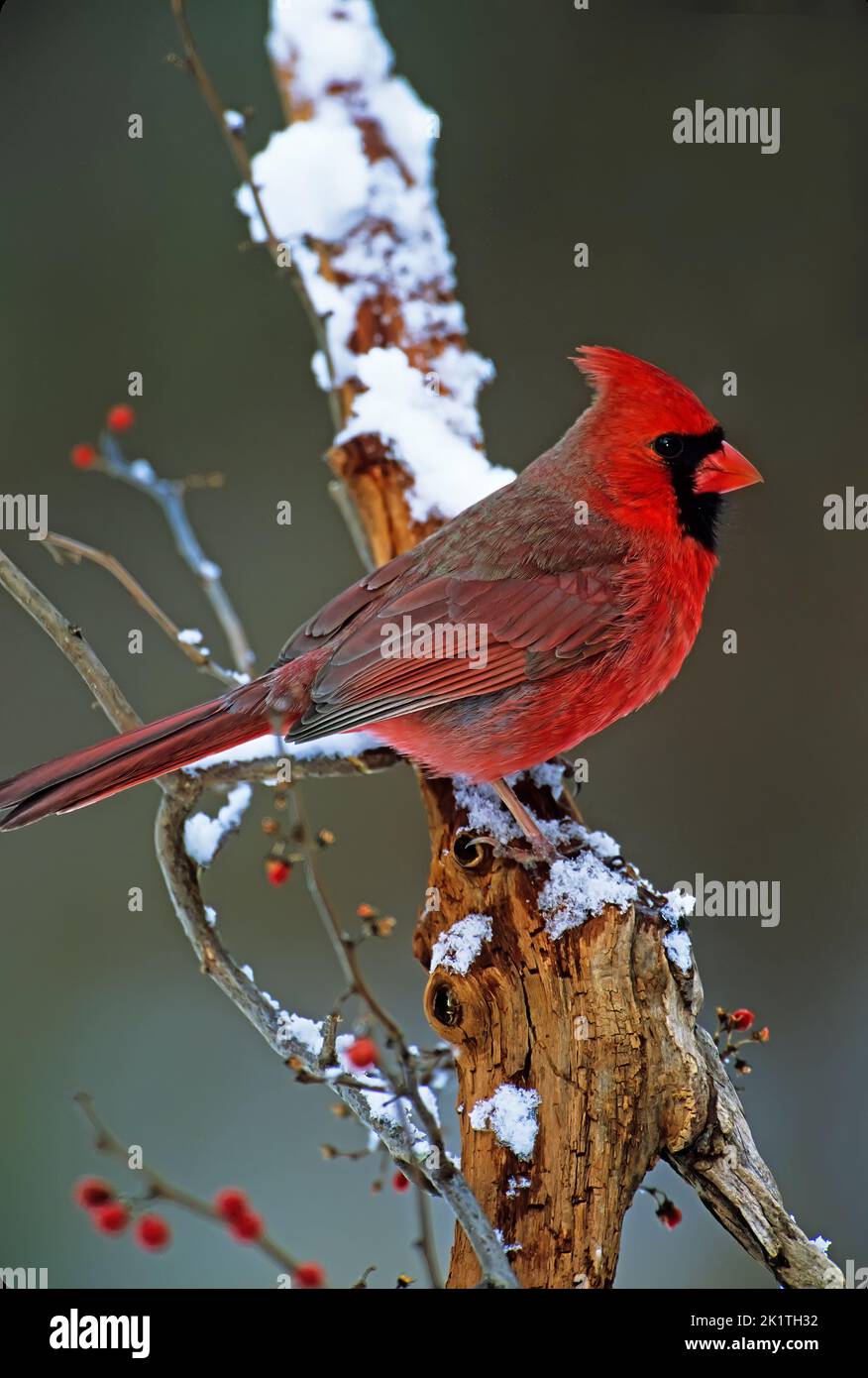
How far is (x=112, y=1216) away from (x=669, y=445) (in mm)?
1443

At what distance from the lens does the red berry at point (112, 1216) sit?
4.60ft

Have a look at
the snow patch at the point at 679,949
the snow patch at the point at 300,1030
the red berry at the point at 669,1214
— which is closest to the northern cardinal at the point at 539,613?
the snow patch at the point at 679,949

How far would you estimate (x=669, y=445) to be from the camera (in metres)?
2.09

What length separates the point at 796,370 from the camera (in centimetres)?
264

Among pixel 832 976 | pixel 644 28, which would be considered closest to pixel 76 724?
pixel 832 976

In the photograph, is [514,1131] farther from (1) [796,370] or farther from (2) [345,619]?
(1) [796,370]

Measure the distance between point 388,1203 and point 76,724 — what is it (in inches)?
45.0

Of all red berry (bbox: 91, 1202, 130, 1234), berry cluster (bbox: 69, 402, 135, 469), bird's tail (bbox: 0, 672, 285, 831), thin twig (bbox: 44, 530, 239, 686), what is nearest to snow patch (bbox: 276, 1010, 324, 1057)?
red berry (bbox: 91, 1202, 130, 1234)

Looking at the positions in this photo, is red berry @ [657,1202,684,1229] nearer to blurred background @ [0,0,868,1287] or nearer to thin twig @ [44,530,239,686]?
blurred background @ [0,0,868,1287]

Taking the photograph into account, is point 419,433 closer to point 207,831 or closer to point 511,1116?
point 207,831

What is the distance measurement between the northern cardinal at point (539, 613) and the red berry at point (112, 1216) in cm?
66

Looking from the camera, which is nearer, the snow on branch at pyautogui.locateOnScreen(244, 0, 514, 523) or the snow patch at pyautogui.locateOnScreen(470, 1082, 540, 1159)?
the snow patch at pyautogui.locateOnScreen(470, 1082, 540, 1159)

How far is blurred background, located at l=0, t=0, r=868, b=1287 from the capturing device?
236 cm
